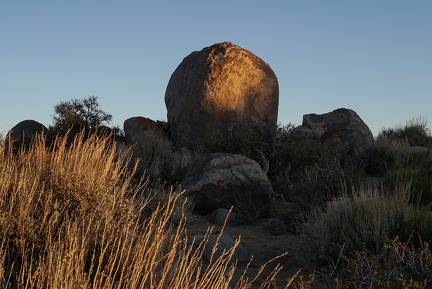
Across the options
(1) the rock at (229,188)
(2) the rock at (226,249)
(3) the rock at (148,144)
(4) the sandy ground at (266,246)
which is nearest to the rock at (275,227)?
(4) the sandy ground at (266,246)

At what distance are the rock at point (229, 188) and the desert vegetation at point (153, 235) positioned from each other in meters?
0.50

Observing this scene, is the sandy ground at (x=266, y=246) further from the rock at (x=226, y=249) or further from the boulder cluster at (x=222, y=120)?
the boulder cluster at (x=222, y=120)

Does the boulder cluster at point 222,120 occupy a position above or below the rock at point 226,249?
above

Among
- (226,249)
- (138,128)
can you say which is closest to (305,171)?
(226,249)

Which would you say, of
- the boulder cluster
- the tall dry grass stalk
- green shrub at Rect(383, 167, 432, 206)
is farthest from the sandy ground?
the boulder cluster

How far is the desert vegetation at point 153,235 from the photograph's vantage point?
4.55 metres

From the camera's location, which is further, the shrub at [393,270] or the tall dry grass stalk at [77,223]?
the shrub at [393,270]

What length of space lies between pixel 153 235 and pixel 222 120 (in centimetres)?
959

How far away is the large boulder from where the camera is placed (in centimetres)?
1639

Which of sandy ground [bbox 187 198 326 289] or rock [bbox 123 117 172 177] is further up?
rock [bbox 123 117 172 177]

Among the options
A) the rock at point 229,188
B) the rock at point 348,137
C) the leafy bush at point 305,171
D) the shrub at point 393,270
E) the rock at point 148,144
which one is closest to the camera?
the shrub at point 393,270

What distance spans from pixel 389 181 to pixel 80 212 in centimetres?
688

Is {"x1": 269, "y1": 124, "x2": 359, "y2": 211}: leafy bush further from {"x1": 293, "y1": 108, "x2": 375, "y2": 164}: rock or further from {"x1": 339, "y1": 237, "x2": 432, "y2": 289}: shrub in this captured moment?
{"x1": 339, "y1": 237, "x2": 432, "y2": 289}: shrub

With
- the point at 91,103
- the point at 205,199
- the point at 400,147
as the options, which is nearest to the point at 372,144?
the point at 400,147
